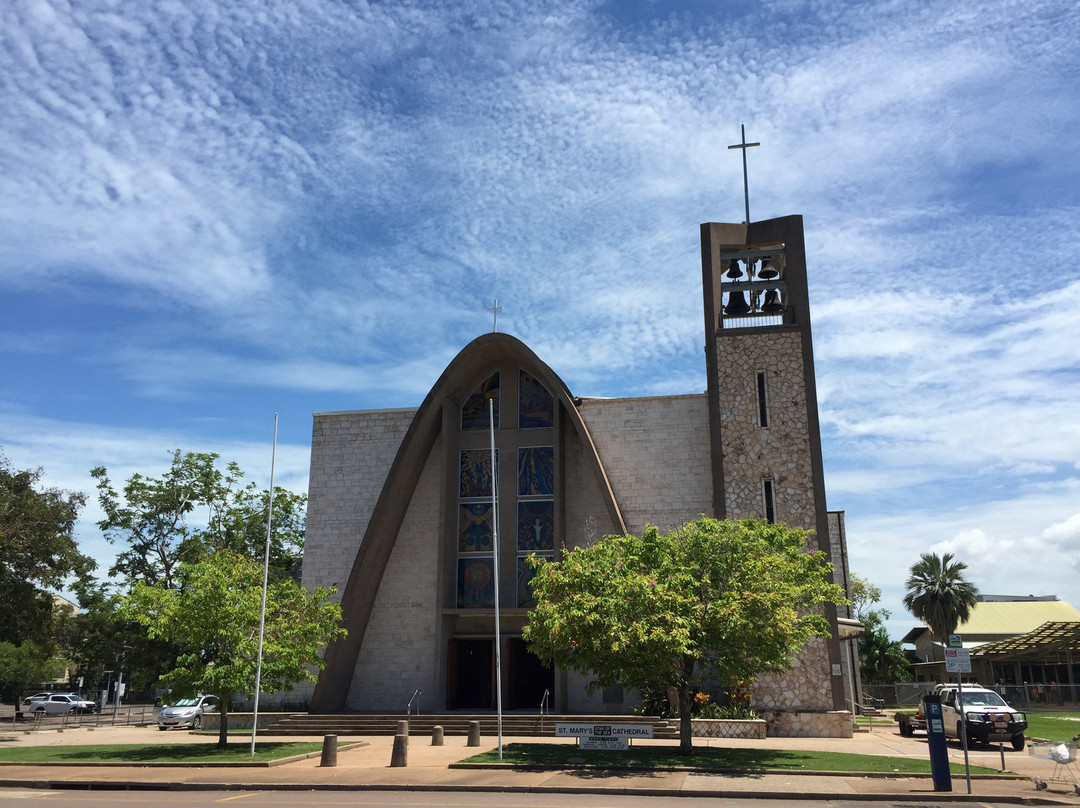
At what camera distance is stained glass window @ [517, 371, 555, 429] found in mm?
32875

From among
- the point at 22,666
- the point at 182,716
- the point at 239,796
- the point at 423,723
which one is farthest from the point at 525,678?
the point at 22,666

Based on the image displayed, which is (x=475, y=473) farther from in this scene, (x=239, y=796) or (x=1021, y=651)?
(x=1021, y=651)

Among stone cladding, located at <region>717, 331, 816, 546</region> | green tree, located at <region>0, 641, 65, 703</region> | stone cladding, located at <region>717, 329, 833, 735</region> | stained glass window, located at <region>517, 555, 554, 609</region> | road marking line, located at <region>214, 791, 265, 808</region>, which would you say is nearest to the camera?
road marking line, located at <region>214, 791, 265, 808</region>

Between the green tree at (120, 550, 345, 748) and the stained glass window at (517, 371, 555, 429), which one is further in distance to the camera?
the stained glass window at (517, 371, 555, 429)

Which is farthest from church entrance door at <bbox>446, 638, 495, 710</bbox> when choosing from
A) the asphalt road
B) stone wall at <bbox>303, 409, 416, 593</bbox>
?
the asphalt road

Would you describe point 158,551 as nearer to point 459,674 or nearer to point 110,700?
point 459,674

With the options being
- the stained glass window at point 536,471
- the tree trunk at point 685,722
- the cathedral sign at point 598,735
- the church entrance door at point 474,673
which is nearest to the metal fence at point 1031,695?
A: the church entrance door at point 474,673

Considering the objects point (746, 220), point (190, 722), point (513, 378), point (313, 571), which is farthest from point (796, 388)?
point (190, 722)

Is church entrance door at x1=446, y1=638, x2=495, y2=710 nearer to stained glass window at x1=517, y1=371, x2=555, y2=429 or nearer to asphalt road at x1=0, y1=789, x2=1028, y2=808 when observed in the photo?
stained glass window at x1=517, y1=371, x2=555, y2=429

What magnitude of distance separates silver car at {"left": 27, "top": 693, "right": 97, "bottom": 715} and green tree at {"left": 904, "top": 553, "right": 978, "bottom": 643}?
4911cm

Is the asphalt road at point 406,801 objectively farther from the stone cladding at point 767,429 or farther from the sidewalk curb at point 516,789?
the stone cladding at point 767,429

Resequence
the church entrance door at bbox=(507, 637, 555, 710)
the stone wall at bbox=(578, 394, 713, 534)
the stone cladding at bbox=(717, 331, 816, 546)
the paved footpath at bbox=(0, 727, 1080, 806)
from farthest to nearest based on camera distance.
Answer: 1. the church entrance door at bbox=(507, 637, 555, 710)
2. the stone wall at bbox=(578, 394, 713, 534)
3. the stone cladding at bbox=(717, 331, 816, 546)
4. the paved footpath at bbox=(0, 727, 1080, 806)

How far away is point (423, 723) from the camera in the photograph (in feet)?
90.5

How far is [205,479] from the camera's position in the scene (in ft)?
153
